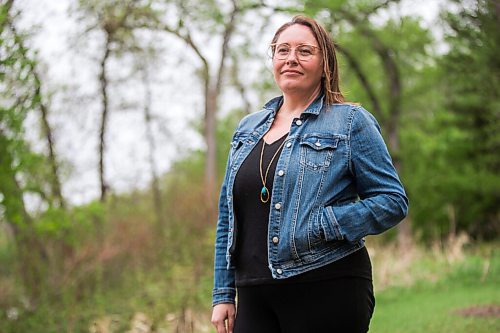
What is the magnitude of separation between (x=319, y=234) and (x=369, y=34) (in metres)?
14.9

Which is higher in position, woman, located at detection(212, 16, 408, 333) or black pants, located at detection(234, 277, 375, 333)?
woman, located at detection(212, 16, 408, 333)

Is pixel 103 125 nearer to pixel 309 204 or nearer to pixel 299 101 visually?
pixel 299 101

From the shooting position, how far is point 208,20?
1416 centimetres

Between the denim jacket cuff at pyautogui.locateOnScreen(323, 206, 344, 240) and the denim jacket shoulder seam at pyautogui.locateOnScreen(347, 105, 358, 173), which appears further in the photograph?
the denim jacket shoulder seam at pyautogui.locateOnScreen(347, 105, 358, 173)

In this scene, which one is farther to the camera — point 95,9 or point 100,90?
point 100,90

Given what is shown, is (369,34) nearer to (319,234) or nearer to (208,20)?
(208,20)

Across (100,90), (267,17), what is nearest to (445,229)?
(267,17)

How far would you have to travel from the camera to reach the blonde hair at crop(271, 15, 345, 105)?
281cm

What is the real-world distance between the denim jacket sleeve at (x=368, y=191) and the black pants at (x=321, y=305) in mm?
196

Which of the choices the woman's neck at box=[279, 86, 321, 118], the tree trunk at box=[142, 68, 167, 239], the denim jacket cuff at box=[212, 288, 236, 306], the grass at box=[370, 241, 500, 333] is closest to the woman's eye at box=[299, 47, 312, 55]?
the woman's neck at box=[279, 86, 321, 118]

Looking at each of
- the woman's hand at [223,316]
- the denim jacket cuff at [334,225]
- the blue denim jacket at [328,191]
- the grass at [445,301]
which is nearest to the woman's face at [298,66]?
the blue denim jacket at [328,191]

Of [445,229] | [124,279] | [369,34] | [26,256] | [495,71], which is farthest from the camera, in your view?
[445,229]

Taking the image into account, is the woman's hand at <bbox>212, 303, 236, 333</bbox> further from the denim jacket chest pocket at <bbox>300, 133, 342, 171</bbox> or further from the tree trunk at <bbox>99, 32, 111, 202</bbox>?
the tree trunk at <bbox>99, 32, 111, 202</bbox>

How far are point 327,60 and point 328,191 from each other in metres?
0.55
